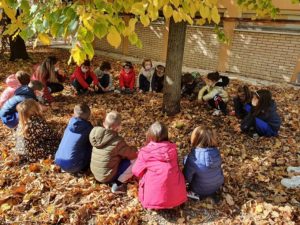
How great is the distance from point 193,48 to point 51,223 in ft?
29.5

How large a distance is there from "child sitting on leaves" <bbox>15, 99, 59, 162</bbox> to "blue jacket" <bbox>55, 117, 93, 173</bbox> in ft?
1.40

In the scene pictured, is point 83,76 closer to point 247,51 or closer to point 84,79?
point 84,79

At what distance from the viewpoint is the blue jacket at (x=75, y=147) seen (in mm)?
3887

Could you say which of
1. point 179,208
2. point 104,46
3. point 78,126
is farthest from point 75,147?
point 104,46

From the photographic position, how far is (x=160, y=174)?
3.31m

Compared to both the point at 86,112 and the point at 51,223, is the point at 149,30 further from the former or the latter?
the point at 51,223

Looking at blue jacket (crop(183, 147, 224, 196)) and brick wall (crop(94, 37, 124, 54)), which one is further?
brick wall (crop(94, 37, 124, 54))

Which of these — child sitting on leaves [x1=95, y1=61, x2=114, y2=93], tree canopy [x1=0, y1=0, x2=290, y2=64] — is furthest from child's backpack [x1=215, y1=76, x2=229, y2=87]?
tree canopy [x1=0, y1=0, x2=290, y2=64]

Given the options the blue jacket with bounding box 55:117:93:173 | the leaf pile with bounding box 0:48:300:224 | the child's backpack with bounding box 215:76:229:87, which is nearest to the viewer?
the leaf pile with bounding box 0:48:300:224

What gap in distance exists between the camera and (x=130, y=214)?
3.44 meters

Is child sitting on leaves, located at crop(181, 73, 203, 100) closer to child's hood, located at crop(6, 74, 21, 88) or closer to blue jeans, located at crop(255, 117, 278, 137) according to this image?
blue jeans, located at crop(255, 117, 278, 137)

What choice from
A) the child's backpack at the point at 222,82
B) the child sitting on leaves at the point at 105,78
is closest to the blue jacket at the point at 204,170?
the child's backpack at the point at 222,82

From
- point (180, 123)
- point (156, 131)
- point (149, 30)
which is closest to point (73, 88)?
point (180, 123)

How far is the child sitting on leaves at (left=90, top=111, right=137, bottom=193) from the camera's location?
3625 millimetres
